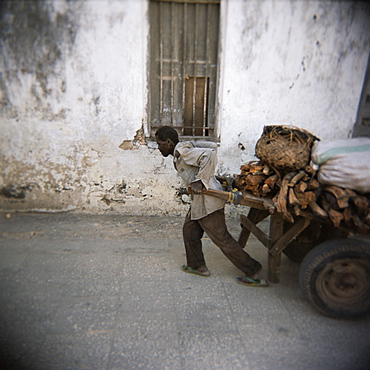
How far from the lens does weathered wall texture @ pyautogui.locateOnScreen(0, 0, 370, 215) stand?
13.3ft

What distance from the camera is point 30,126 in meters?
4.30

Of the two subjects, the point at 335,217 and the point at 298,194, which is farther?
the point at 298,194

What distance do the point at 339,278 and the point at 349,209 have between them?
0.59 metres

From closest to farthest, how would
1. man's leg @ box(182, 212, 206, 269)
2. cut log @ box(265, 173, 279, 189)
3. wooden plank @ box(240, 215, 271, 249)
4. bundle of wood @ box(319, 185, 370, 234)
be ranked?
bundle of wood @ box(319, 185, 370, 234), cut log @ box(265, 173, 279, 189), wooden plank @ box(240, 215, 271, 249), man's leg @ box(182, 212, 206, 269)

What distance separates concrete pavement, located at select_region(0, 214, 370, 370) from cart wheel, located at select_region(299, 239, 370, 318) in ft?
0.50

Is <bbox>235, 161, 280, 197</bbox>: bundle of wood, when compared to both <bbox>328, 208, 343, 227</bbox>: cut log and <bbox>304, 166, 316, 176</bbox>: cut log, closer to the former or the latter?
<bbox>304, 166, 316, 176</bbox>: cut log

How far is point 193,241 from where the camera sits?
3195 mm

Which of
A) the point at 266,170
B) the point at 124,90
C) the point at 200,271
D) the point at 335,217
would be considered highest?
the point at 124,90

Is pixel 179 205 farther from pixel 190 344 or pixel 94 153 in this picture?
pixel 190 344

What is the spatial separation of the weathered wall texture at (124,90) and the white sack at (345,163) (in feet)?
6.73

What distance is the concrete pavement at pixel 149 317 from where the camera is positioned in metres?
2.24

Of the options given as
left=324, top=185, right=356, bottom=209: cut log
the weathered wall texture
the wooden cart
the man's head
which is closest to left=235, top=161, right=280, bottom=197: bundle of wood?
the wooden cart

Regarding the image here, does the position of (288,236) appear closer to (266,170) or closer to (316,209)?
(316,209)

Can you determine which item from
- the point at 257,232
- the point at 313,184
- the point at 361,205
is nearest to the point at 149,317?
the point at 257,232
